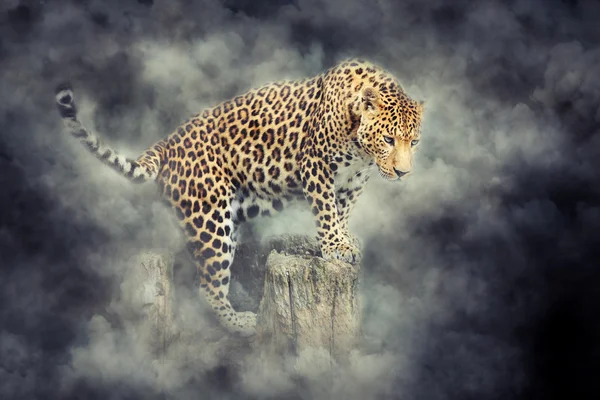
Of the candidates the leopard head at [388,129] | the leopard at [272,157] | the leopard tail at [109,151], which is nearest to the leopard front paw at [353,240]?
the leopard at [272,157]

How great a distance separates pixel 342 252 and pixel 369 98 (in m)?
1.28

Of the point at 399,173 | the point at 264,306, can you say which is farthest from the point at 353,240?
the point at 264,306

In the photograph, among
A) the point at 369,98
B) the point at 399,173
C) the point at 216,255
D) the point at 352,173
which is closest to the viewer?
the point at 399,173

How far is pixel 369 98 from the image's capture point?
6969 mm

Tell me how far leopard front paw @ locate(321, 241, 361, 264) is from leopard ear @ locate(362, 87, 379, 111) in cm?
113

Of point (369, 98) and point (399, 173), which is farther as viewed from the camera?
point (369, 98)

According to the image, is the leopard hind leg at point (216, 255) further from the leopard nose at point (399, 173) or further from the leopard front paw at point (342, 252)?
the leopard nose at point (399, 173)

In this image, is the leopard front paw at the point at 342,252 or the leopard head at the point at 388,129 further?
the leopard front paw at the point at 342,252

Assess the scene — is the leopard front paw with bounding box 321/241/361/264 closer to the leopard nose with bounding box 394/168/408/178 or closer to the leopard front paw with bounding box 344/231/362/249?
the leopard front paw with bounding box 344/231/362/249

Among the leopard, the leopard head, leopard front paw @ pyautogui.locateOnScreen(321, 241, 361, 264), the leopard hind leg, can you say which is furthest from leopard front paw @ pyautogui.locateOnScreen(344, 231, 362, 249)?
the leopard hind leg

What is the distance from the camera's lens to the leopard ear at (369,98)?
696 cm

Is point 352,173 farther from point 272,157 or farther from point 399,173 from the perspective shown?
point 272,157

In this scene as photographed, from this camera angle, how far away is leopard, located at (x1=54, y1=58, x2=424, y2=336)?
702cm

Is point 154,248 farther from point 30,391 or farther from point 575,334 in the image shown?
point 575,334
